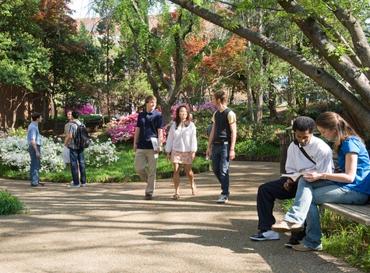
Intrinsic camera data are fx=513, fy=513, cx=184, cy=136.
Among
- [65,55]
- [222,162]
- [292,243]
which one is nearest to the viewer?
[292,243]

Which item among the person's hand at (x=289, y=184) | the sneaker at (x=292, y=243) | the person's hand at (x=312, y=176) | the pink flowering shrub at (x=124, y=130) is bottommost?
the sneaker at (x=292, y=243)

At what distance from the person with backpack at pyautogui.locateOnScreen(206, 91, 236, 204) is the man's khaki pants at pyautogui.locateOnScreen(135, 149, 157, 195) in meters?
1.11

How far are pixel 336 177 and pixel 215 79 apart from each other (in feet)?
75.5

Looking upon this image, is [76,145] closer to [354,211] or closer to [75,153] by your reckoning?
[75,153]

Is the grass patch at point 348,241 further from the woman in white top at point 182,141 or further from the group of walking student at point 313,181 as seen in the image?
the woman in white top at point 182,141

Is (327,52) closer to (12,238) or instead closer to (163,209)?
(163,209)

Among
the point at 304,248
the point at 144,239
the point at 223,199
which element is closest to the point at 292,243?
the point at 304,248

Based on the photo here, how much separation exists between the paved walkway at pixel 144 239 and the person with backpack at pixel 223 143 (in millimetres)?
395

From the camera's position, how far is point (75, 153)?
1092 centimetres

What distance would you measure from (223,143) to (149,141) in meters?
1.36

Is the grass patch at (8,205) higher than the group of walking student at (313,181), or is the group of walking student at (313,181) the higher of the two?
the group of walking student at (313,181)

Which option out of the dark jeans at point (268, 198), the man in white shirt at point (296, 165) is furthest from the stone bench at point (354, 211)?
the dark jeans at point (268, 198)

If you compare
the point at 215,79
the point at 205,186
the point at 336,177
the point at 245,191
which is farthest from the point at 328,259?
the point at 215,79

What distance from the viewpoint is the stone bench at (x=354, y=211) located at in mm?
4281
